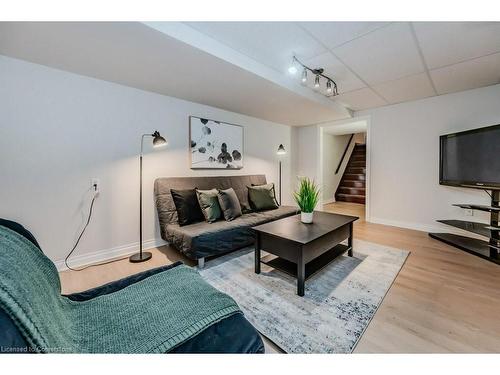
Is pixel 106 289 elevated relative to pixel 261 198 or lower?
lower

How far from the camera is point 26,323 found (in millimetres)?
568

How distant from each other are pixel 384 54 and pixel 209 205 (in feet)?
8.17

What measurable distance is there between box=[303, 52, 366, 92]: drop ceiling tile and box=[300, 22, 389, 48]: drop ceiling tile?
0.24 m

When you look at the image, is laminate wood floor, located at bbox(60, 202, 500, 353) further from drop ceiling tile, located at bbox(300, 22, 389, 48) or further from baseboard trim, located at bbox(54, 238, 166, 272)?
drop ceiling tile, located at bbox(300, 22, 389, 48)

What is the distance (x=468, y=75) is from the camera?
8.73 feet

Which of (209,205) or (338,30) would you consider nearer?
(338,30)

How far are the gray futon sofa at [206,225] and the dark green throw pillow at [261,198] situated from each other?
10cm

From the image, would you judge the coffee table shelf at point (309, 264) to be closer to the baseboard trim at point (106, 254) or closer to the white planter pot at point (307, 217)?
the white planter pot at point (307, 217)

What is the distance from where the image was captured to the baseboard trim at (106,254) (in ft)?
7.59

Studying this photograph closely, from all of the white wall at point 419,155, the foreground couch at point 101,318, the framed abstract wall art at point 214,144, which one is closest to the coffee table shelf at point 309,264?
the foreground couch at point 101,318

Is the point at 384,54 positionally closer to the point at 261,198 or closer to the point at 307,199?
the point at 307,199

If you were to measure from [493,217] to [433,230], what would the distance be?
0.90 metres

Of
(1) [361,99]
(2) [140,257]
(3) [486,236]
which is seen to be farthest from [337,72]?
(2) [140,257]

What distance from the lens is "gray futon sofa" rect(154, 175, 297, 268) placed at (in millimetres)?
2260
